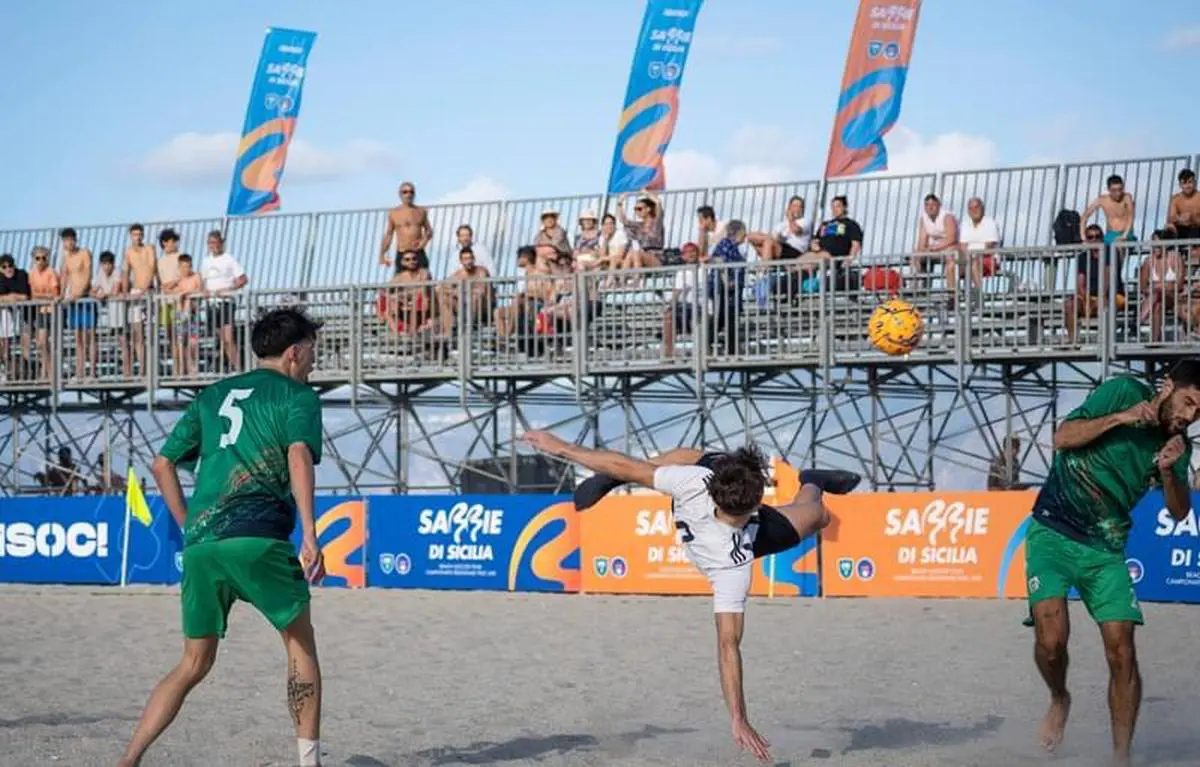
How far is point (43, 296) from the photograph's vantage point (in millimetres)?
23625

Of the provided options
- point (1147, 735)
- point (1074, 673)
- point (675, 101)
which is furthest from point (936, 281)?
point (1147, 735)

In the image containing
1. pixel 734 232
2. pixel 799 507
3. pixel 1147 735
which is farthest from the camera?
pixel 734 232

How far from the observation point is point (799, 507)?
822cm

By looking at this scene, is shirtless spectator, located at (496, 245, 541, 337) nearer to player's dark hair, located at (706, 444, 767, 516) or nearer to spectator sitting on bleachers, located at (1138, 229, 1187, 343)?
spectator sitting on bleachers, located at (1138, 229, 1187, 343)

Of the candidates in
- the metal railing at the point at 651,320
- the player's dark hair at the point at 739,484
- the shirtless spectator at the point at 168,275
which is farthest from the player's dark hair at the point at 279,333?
the shirtless spectator at the point at 168,275

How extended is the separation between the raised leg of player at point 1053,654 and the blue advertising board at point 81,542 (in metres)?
13.4

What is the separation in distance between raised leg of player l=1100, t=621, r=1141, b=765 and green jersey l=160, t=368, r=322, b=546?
332 centimetres

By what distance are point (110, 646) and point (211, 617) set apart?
6670 mm

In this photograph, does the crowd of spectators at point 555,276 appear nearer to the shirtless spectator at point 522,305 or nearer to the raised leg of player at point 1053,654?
the shirtless spectator at point 522,305

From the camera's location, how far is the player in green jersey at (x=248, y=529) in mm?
7070

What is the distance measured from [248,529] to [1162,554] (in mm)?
10981

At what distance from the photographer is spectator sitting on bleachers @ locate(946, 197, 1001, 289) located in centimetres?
1888

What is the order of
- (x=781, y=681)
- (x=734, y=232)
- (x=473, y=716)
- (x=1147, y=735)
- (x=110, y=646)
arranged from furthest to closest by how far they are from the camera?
1. (x=734, y=232)
2. (x=110, y=646)
3. (x=781, y=681)
4. (x=473, y=716)
5. (x=1147, y=735)

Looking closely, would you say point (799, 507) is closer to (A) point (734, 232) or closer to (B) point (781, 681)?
(B) point (781, 681)
